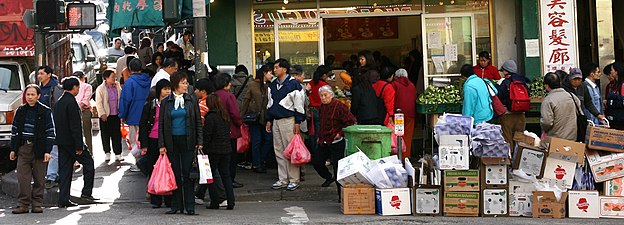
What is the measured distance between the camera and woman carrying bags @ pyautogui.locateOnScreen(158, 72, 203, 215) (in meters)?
11.5

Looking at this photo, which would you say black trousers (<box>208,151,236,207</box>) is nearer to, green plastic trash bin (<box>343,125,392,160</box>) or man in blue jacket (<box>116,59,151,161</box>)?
green plastic trash bin (<box>343,125,392,160</box>)

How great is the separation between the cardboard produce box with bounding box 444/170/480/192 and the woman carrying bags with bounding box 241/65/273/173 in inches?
161

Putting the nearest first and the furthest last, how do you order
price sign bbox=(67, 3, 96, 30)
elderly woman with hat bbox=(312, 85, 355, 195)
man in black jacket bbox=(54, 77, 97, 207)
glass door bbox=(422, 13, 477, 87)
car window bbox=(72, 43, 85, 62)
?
1. man in black jacket bbox=(54, 77, 97, 207)
2. elderly woman with hat bbox=(312, 85, 355, 195)
3. price sign bbox=(67, 3, 96, 30)
4. glass door bbox=(422, 13, 477, 87)
5. car window bbox=(72, 43, 85, 62)

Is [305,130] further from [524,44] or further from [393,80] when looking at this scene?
[524,44]

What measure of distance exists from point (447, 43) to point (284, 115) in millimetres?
4765

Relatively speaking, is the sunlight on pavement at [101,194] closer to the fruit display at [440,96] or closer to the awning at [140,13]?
the awning at [140,13]

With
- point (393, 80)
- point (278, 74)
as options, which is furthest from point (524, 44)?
point (278, 74)

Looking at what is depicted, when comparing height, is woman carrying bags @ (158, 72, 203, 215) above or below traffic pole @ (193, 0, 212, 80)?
below

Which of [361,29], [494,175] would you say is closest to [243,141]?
[494,175]

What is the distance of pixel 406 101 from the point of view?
50.0 feet

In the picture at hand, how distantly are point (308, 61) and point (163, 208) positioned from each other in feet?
17.8

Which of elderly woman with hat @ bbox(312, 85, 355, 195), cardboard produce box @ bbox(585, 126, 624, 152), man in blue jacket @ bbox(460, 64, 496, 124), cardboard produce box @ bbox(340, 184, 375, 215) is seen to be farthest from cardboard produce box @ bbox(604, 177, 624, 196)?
elderly woman with hat @ bbox(312, 85, 355, 195)

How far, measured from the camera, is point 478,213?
11.7 m

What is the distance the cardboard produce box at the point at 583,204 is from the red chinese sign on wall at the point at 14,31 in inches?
424
